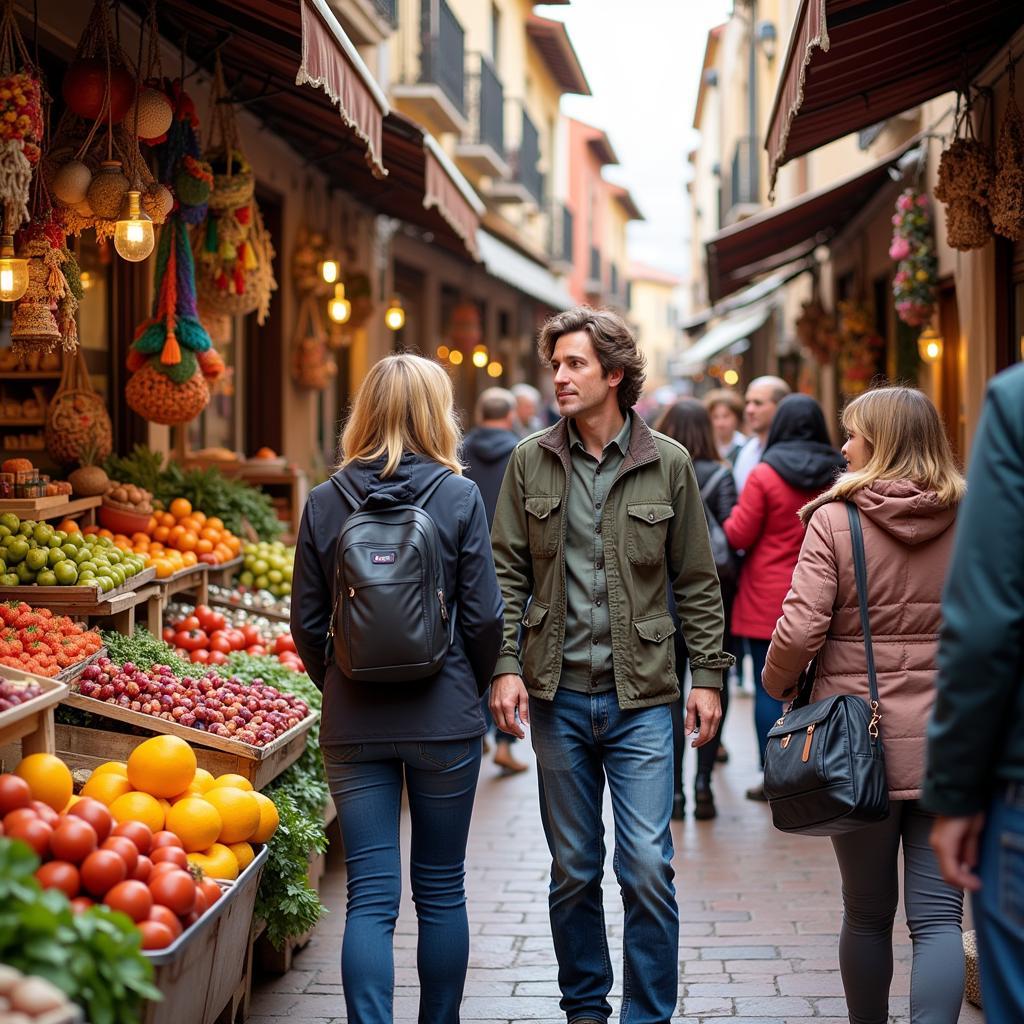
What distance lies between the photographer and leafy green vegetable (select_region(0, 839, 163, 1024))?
8.34 feet

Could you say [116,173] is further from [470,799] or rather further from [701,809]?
[701,809]

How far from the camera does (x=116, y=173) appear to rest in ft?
17.0

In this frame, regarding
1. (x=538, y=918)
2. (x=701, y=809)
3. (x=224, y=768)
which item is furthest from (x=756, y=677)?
(x=224, y=768)

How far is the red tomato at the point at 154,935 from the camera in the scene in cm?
308

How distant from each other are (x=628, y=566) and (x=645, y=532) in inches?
4.5

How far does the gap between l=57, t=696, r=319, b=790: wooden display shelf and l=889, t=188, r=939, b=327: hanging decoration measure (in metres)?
5.90

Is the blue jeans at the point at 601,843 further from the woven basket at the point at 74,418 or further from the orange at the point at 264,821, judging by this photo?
the woven basket at the point at 74,418

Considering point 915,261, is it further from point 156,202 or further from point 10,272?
point 10,272

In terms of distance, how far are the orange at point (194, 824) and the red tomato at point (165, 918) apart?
0.58 m

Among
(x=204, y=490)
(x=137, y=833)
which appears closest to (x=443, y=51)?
(x=204, y=490)

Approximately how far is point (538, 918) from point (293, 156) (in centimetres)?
648

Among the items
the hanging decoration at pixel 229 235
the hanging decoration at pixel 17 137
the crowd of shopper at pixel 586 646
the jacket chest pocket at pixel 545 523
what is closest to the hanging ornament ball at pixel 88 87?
the hanging decoration at pixel 17 137

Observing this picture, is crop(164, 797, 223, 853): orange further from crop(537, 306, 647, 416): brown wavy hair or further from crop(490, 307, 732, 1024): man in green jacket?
crop(537, 306, 647, 416): brown wavy hair

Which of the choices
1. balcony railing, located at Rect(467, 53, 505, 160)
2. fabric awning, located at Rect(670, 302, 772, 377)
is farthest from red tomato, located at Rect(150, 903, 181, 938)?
fabric awning, located at Rect(670, 302, 772, 377)
